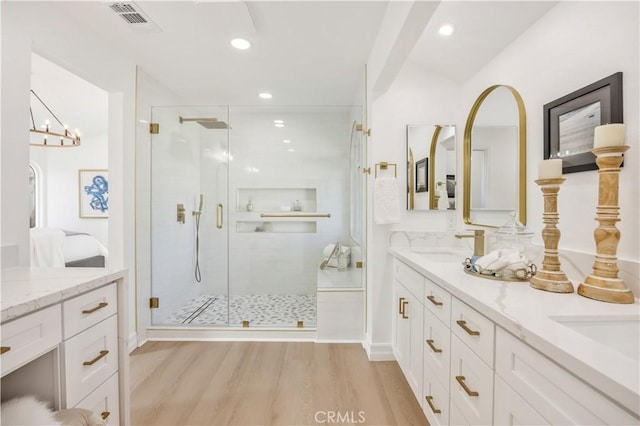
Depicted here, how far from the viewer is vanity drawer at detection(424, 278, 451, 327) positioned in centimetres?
132

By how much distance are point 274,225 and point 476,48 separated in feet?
8.18

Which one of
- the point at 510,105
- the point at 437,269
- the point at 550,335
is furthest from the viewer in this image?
the point at 510,105

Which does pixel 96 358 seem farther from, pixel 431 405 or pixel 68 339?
pixel 431 405

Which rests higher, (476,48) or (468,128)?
(476,48)

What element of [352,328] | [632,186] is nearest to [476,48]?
[632,186]

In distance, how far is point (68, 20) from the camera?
190 centimetres

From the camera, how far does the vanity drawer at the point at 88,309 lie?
3.55 feet

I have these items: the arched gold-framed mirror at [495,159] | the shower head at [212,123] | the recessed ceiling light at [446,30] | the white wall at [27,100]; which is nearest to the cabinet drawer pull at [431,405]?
the arched gold-framed mirror at [495,159]

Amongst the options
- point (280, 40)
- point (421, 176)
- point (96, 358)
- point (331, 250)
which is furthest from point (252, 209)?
point (96, 358)

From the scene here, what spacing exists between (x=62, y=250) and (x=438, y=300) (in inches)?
167

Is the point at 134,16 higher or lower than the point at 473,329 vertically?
higher

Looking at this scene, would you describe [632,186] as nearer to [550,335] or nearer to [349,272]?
[550,335]

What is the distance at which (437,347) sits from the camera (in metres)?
1.43

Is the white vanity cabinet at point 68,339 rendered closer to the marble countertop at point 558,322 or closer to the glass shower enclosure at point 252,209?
the marble countertop at point 558,322
